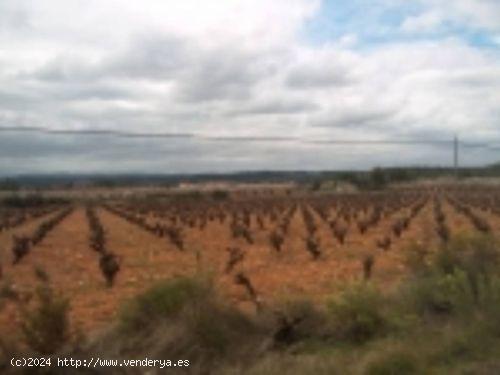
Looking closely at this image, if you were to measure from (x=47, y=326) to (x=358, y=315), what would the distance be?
5.07 m

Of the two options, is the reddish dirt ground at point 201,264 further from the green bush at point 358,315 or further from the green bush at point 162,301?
the green bush at point 358,315

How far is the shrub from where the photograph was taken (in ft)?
36.8

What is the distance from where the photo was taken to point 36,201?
360ft

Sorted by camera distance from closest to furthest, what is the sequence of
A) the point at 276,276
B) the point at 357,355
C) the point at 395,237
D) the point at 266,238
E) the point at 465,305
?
the point at 357,355, the point at 465,305, the point at 276,276, the point at 395,237, the point at 266,238

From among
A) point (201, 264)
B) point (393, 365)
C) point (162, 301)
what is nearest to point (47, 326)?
point (162, 301)

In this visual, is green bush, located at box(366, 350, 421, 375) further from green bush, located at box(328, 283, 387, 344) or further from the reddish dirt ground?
the reddish dirt ground

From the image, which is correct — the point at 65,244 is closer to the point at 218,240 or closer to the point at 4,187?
the point at 218,240

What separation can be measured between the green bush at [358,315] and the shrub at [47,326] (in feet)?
15.0

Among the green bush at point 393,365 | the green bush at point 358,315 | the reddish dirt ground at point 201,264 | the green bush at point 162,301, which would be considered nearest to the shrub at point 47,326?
the green bush at point 162,301

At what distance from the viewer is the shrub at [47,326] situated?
1123 centimetres

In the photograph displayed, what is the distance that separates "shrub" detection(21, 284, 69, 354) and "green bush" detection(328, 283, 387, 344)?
4.58 metres

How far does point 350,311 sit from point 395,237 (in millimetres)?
24191

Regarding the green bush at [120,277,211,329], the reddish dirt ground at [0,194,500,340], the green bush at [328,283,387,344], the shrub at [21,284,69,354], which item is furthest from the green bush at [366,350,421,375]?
the shrub at [21,284,69,354]

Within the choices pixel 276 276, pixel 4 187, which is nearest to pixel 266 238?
pixel 276 276
